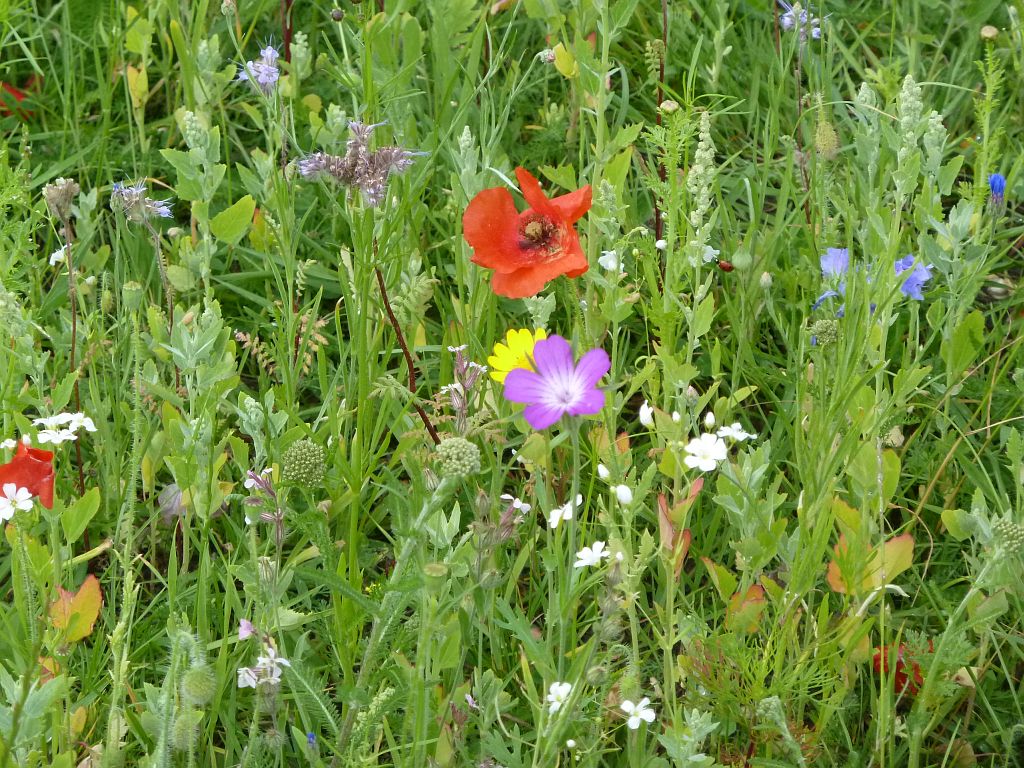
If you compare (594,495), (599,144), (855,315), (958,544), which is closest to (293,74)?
(599,144)

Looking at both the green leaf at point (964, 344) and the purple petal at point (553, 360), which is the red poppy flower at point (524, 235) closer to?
the purple petal at point (553, 360)

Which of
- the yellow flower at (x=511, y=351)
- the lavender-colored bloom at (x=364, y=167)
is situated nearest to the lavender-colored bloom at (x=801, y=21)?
the yellow flower at (x=511, y=351)

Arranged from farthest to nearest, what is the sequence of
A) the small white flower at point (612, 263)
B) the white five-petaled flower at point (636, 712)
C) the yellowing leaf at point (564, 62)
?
the yellowing leaf at point (564, 62), the small white flower at point (612, 263), the white five-petaled flower at point (636, 712)

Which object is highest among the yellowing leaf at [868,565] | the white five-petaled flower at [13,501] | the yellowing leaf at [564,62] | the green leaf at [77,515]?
the yellowing leaf at [564,62]

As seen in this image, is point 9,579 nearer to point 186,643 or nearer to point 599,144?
point 186,643

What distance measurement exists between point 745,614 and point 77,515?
1076mm

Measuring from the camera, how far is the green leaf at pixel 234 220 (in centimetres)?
250

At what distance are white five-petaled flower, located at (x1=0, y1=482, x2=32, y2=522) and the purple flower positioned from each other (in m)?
0.76

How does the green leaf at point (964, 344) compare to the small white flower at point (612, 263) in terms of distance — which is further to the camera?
the green leaf at point (964, 344)

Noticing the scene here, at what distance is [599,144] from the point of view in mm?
2275

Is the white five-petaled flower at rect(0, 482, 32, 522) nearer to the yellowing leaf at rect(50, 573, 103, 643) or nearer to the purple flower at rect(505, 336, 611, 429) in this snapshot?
the yellowing leaf at rect(50, 573, 103, 643)

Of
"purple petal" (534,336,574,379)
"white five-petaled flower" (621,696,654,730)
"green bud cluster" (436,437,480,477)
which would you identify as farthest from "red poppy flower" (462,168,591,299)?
"white five-petaled flower" (621,696,654,730)

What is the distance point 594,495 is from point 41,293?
1.30m

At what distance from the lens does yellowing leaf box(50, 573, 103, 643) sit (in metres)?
1.88
